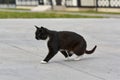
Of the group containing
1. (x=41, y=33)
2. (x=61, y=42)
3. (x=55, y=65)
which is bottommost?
(x=55, y=65)

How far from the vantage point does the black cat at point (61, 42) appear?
10367 millimetres

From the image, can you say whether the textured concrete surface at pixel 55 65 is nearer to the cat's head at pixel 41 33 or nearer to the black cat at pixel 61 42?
the black cat at pixel 61 42

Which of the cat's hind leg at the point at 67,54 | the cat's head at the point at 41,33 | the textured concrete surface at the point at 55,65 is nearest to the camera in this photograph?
the textured concrete surface at the point at 55,65

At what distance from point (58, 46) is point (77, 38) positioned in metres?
0.52

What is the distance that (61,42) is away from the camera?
416 inches

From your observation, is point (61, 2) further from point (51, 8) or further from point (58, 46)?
point (58, 46)

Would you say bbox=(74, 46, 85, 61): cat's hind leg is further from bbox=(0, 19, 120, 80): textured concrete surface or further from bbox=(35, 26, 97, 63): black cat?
bbox=(0, 19, 120, 80): textured concrete surface

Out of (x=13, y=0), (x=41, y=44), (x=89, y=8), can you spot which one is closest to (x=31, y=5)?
(x=13, y=0)

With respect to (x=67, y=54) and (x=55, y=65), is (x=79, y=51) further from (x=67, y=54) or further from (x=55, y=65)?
(x=55, y=65)

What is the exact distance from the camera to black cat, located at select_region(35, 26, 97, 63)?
408 inches

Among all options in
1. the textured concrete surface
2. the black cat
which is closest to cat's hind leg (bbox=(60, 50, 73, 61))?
the black cat

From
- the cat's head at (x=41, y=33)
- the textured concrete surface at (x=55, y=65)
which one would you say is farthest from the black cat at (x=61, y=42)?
the textured concrete surface at (x=55, y=65)

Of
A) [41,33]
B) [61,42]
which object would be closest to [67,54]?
[61,42]

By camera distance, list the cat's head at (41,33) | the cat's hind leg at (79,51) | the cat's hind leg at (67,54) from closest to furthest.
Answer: the cat's head at (41,33) → the cat's hind leg at (79,51) → the cat's hind leg at (67,54)
